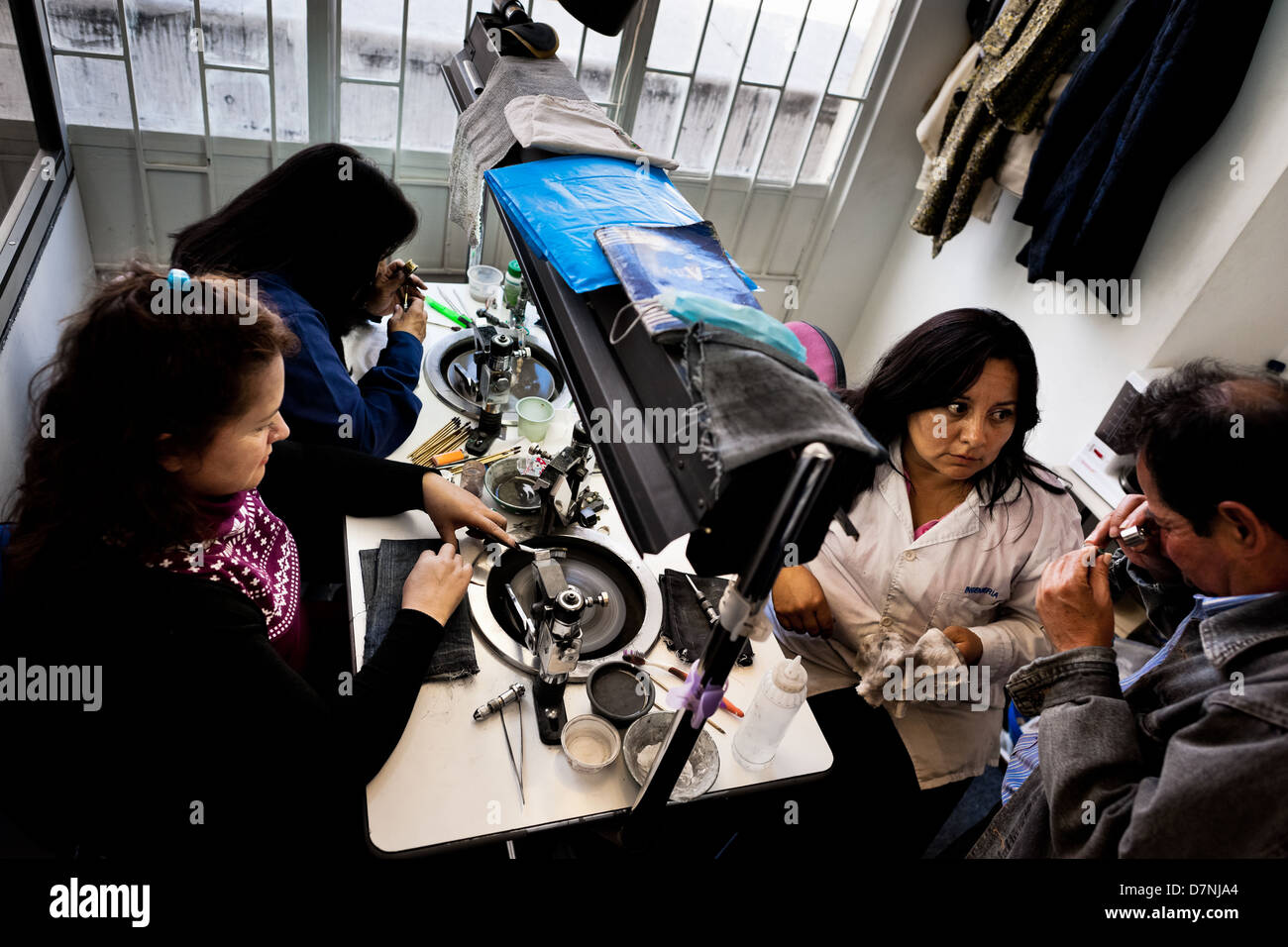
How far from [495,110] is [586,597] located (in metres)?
1.13

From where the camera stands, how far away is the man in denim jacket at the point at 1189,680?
3.33 feet

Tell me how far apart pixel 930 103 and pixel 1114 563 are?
2.31 m

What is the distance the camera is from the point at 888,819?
1720 mm

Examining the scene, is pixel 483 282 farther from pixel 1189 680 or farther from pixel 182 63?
Answer: pixel 1189 680

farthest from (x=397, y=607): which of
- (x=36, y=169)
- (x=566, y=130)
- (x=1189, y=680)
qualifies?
(x=36, y=169)

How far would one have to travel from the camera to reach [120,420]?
1051 mm

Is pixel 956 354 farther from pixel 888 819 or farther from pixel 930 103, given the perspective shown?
pixel 930 103

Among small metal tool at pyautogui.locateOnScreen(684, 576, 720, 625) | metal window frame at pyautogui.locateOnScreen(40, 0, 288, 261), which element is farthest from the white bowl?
metal window frame at pyautogui.locateOnScreen(40, 0, 288, 261)

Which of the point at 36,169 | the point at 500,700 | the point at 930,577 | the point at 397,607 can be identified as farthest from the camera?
the point at 36,169

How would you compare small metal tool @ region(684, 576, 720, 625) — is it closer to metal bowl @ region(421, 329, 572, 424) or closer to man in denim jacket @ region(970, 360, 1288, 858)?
man in denim jacket @ region(970, 360, 1288, 858)

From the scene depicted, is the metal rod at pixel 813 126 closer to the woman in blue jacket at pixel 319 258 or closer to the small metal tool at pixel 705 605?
the woman in blue jacket at pixel 319 258

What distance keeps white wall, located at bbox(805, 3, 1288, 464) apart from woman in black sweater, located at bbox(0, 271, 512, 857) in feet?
8.04

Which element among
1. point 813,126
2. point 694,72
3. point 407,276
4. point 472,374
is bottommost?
→ point 472,374

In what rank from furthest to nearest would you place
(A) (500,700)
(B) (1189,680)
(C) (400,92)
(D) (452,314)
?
(C) (400,92)
(D) (452,314)
(A) (500,700)
(B) (1189,680)
